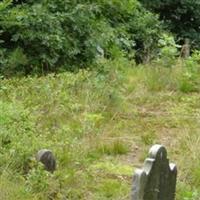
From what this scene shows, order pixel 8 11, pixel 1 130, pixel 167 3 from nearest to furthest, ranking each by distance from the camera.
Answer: pixel 1 130
pixel 8 11
pixel 167 3

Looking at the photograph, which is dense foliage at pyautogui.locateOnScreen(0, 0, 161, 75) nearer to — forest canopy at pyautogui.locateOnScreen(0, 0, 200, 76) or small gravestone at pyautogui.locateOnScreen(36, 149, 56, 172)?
forest canopy at pyautogui.locateOnScreen(0, 0, 200, 76)

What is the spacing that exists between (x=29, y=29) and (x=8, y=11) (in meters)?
0.60

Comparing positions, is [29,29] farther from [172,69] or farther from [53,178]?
[53,178]

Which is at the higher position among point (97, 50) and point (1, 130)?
point (1, 130)

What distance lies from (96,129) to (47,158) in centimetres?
138

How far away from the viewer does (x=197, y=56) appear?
8969 mm

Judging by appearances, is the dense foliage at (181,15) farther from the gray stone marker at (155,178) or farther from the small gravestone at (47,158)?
the gray stone marker at (155,178)

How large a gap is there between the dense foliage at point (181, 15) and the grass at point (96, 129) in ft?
26.7

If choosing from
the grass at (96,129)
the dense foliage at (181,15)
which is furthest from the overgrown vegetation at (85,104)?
the dense foliage at (181,15)

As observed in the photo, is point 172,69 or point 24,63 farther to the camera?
point 24,63

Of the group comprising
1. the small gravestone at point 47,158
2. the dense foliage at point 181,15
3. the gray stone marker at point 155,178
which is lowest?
the dense foliage at point 181,15

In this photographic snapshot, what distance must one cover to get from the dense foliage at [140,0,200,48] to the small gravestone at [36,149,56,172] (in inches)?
475

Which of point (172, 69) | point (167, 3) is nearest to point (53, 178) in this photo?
point (172, 69)

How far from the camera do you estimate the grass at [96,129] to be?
456cm
